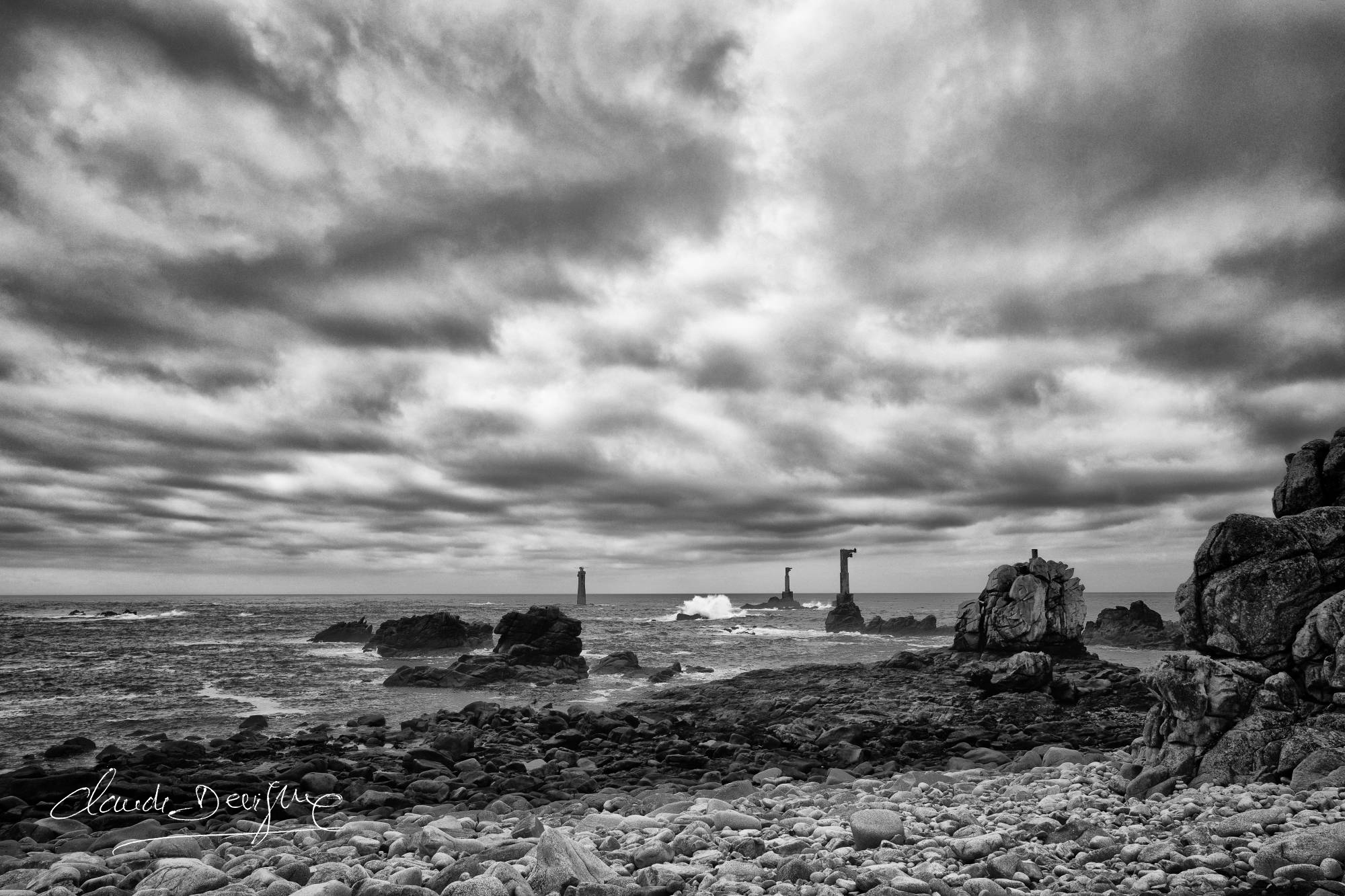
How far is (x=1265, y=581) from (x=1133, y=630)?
152ft

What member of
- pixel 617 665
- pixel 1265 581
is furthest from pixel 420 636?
pixel 1265 581

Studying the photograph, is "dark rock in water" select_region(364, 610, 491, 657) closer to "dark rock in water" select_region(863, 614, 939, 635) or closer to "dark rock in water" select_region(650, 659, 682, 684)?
"dark rock in water" select_region(650, 659, 682, 684)

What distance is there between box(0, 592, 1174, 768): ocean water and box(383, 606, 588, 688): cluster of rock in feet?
3.75

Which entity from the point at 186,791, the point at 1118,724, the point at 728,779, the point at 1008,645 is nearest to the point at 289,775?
the point at 186,791

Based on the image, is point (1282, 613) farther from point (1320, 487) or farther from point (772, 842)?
point (772, 842)

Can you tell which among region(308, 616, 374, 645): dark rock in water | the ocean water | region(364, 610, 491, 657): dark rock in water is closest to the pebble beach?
the ocean water

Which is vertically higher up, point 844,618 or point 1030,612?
point 1030,612

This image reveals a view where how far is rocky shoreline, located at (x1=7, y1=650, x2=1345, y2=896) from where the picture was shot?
20.8 feet

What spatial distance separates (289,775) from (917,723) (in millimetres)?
14301

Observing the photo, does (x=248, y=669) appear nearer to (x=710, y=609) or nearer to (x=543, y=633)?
(x=543, y=633)

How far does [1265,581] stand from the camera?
1018cm

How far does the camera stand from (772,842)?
24.3ft

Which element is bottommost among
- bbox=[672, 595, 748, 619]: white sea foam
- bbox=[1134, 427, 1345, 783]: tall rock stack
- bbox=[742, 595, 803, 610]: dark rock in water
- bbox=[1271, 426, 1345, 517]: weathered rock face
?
bbox=[742, 595, 803, 610]: dark rock in water

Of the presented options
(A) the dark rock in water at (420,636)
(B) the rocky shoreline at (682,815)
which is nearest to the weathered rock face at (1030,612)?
(B) the rocky shoreline at (682,815)
